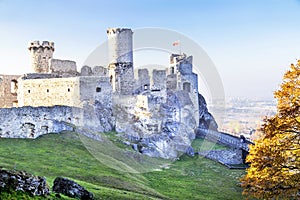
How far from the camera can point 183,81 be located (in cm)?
5891

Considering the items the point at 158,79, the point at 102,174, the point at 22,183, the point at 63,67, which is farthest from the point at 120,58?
the point at 22,183

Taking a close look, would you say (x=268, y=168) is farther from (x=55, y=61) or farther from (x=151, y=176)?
(x=55, y=61)

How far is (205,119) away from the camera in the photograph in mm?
62562

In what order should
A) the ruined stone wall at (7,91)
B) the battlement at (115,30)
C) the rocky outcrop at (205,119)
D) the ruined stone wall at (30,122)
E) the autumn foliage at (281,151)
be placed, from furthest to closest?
the rocky outcrop at (205,119), the battlement at (115,30), the ruined stone wall at (7,91), the ruined stone wall at (30,122), the autumn foliage at (281,151)

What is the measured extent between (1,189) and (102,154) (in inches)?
714

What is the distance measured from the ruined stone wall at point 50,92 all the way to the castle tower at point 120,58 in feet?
24.4

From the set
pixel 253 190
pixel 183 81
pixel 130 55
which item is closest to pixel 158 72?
pixel 130 55

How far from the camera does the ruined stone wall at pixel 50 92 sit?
39.7 m

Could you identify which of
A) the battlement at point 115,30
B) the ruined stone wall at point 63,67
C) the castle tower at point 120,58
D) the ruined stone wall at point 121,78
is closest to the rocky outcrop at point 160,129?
the ruined stone wall at point 121,78

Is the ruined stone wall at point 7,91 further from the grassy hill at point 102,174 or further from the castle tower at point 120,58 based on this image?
the grassy hill at point 102,174

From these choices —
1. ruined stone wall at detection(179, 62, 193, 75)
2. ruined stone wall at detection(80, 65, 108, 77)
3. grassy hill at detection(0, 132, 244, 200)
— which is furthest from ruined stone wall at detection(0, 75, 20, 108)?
ruined stone wall at detection(179, 62, 193, 75)

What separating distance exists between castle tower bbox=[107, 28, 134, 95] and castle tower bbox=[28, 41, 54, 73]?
7.77 metres

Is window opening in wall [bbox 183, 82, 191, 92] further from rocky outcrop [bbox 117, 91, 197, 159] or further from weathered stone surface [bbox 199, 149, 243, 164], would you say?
weathered stone surface [bbox 199, 149, 243, 164]

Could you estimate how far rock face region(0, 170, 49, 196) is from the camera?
41.2 feet
